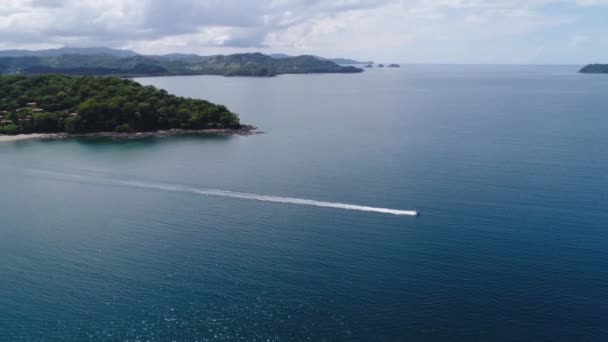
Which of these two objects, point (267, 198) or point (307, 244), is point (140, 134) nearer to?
point (267, 198)

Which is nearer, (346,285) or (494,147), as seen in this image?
(346,285)

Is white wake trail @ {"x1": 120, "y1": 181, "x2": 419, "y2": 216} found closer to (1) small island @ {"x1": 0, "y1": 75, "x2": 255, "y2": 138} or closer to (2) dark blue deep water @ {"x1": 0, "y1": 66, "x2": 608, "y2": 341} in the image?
(2) dark blue deep water @ {"x1": 0, "y1": 66, "x2": 608, "y2": 341}

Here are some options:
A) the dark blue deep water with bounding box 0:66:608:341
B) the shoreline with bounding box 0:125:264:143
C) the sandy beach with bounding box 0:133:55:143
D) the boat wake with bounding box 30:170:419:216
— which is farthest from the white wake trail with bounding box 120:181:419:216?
the sandy beach with bounding box 0:133:55:143

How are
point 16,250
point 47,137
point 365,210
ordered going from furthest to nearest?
point 47,137 < point 365,210 < point 16,250

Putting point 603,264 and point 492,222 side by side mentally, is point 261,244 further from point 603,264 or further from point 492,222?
point 603,264

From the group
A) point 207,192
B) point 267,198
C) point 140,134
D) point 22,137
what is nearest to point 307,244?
point 267,198

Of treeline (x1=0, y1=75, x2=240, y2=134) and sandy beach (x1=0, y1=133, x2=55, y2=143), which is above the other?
treeline (x1=0, y1=75, x2=240, y2=134)

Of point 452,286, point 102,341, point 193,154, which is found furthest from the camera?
point 193,154

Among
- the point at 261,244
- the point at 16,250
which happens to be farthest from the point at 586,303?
the point at 16,250

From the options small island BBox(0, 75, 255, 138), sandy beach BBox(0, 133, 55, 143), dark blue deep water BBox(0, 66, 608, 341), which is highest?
small island BBox(0, 75, 255, 138)
